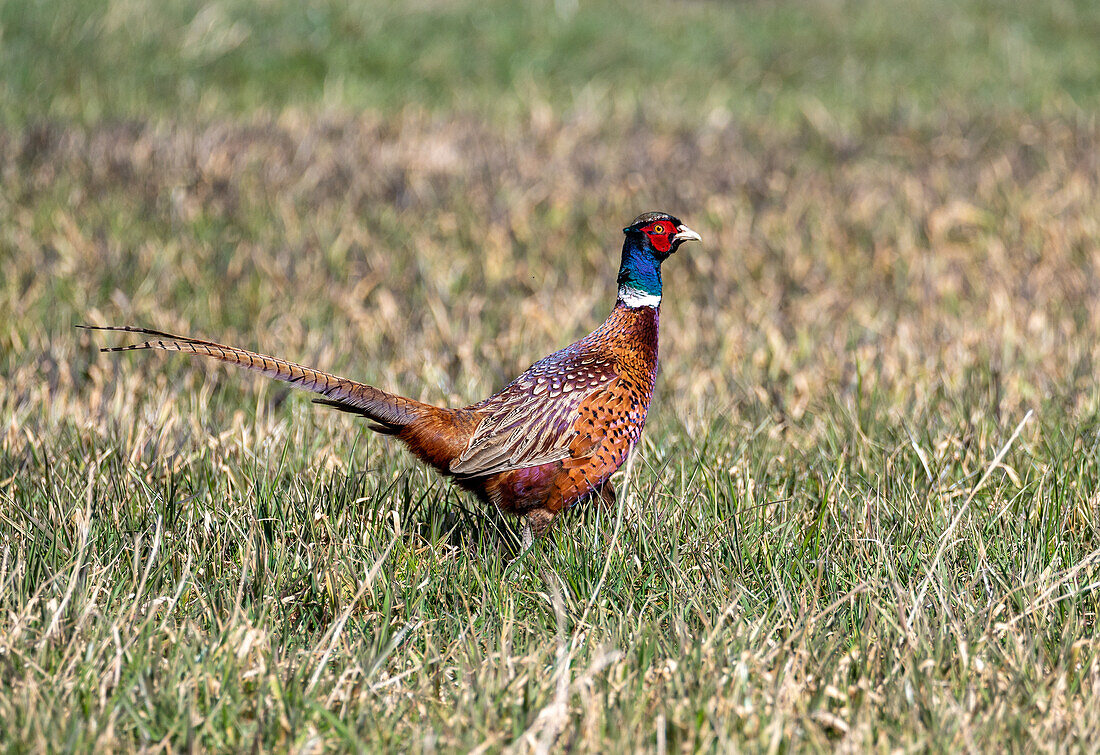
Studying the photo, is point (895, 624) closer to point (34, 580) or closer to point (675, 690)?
point (675, 690)

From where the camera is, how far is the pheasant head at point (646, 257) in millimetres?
3662

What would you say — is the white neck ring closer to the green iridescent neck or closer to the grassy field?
the green iridescent neck

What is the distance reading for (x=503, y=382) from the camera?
199 inches

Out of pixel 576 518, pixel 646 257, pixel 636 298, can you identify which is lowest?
pixel 576 518

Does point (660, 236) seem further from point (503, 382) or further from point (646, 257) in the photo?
point (503, 382)

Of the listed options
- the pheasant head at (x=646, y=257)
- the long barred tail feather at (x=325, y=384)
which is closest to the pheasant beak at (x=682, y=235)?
the pheasant head at (x=646, y=257)

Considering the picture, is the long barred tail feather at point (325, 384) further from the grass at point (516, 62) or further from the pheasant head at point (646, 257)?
the grass at point (516, 62)

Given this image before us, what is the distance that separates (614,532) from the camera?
3035 millimetres

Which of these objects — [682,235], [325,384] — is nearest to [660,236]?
[682,235]

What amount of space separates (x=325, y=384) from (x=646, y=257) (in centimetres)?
109

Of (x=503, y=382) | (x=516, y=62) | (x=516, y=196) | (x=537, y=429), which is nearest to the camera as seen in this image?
(x=537, y=429)

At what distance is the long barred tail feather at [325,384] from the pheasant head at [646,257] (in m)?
0.75

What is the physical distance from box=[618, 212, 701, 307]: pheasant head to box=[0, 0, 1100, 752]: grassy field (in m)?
0.54

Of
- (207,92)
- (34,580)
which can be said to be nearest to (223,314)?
(34,580)
